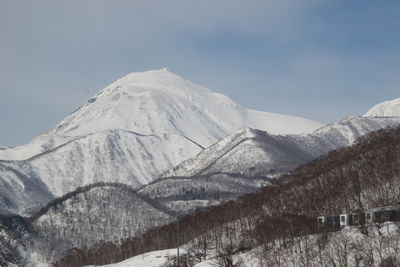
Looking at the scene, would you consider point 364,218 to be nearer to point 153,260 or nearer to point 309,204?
point 309,204

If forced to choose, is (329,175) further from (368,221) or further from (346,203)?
(368,221)

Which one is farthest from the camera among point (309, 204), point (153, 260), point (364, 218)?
point (153, 260)

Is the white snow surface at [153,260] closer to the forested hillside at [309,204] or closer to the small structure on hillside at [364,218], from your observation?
the forested hillside at [309,204]

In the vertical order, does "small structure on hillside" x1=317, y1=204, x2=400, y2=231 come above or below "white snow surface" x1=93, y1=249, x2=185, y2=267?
below

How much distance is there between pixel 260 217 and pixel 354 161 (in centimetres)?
4694

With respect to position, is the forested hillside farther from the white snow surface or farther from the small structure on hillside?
the white snow surface

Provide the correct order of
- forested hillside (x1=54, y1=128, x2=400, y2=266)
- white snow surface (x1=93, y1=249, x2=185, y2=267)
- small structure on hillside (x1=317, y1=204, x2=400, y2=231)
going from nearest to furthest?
small structure on hillside (x1=317, y1=204, x2=400, y2=231) → forested hillside (x1=54, y1=128, x2=400, y2=266) → white snow surface (x1=93, y1=249, x2=185, y2=267)

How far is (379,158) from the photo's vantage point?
6983 inches

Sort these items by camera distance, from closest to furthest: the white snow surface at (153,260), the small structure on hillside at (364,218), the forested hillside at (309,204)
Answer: the small structure on hillside at (364,218) < the forested hillside at (309,204) < the white snow surface at (153,260)

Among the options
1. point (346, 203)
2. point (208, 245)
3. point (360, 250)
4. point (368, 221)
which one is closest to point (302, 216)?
point (346, 203)

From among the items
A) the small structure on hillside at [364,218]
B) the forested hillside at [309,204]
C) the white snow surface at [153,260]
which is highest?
the forested hillside at [309,204]

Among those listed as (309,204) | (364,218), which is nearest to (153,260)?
(309,204)

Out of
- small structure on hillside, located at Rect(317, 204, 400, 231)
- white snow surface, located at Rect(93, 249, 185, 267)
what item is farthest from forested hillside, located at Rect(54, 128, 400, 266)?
white snow surface, located at Rect(93, 249, 185, 267)

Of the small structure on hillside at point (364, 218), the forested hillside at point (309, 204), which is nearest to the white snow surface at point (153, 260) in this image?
the forested hillside at point (309, 204)
